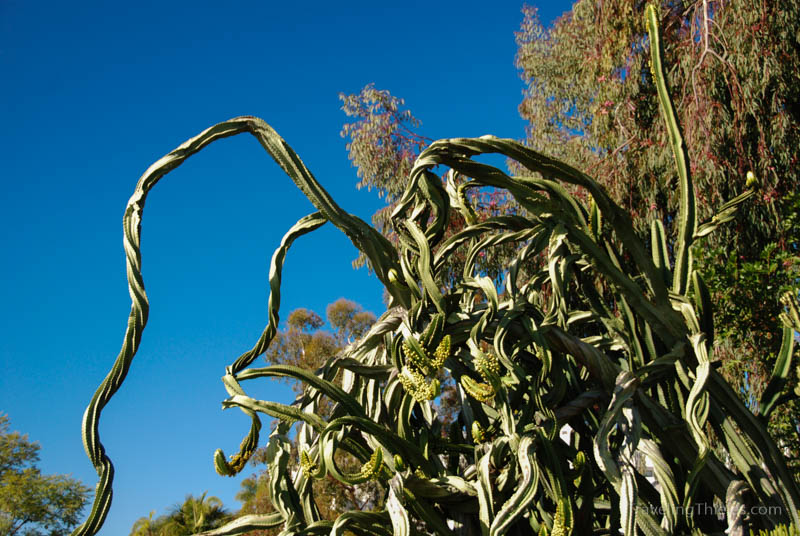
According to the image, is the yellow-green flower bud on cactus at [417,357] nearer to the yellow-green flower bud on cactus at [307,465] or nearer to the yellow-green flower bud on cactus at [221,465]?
the yellow-green flower bud on cactus at [307,465]

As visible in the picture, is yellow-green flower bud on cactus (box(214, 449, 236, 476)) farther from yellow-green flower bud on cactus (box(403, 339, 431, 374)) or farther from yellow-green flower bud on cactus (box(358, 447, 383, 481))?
yellow-green flower bud on cactus (box(403, 339, 431, 374))

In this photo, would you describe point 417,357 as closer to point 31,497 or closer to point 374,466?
point 374,466

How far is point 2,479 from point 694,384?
15.0 m

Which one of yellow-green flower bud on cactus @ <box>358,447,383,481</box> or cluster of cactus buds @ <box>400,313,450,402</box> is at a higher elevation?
cluster of cactus buds @ <box>400,313,450,402</box>

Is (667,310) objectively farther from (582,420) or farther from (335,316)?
(335,316)

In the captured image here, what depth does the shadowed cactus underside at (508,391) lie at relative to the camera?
3.59 ft

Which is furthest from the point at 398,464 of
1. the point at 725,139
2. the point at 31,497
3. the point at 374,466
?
the point at 31,497

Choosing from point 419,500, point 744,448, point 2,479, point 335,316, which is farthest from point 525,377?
point 2,479

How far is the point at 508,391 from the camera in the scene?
1.26 meters

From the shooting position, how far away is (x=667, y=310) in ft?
4.42

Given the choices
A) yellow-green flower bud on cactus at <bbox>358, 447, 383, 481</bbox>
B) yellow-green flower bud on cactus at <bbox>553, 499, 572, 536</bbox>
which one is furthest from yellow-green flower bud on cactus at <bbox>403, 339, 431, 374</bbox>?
yellow-green flower bud on cactus at <bbox>553, 499, 572, 536</bbox>

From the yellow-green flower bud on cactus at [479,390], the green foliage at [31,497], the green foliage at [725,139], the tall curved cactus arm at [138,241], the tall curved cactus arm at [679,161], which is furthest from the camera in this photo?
the green foliage at [31,497]

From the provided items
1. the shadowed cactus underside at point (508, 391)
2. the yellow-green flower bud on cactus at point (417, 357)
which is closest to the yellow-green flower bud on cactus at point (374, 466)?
the shadowed cactus underside at point (508, 391)

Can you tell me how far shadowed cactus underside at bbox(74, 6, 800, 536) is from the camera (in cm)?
110
